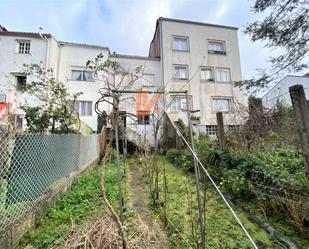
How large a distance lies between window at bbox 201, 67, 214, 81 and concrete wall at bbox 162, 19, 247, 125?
40 centimetres

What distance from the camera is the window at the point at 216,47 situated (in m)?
18.3

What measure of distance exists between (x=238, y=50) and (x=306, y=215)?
1866 centimetres

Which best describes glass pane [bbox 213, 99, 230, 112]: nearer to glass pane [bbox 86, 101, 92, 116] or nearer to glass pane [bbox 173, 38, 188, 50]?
glass pane [bbox 173, 38, 188, 50]


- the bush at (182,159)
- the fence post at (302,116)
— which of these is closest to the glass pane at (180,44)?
the bush at (182,159)

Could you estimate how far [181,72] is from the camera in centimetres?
1756

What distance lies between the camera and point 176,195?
4801 millimetres

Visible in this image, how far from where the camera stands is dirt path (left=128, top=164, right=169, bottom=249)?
3004mm

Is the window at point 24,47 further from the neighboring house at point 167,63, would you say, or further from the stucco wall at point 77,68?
the stucco wall at point 77,68

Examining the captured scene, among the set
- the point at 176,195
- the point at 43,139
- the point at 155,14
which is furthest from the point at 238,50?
the point at 43,139

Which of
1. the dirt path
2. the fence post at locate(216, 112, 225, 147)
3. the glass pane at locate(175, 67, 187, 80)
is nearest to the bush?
the fence post at locate(216, 112, 225, 147)

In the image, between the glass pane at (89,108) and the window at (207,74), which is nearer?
the glass pane at (89,108)

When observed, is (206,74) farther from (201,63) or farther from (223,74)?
(223,74)

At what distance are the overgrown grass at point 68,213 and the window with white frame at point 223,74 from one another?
15.4m

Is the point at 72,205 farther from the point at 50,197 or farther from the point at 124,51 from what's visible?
the point at 124,51
